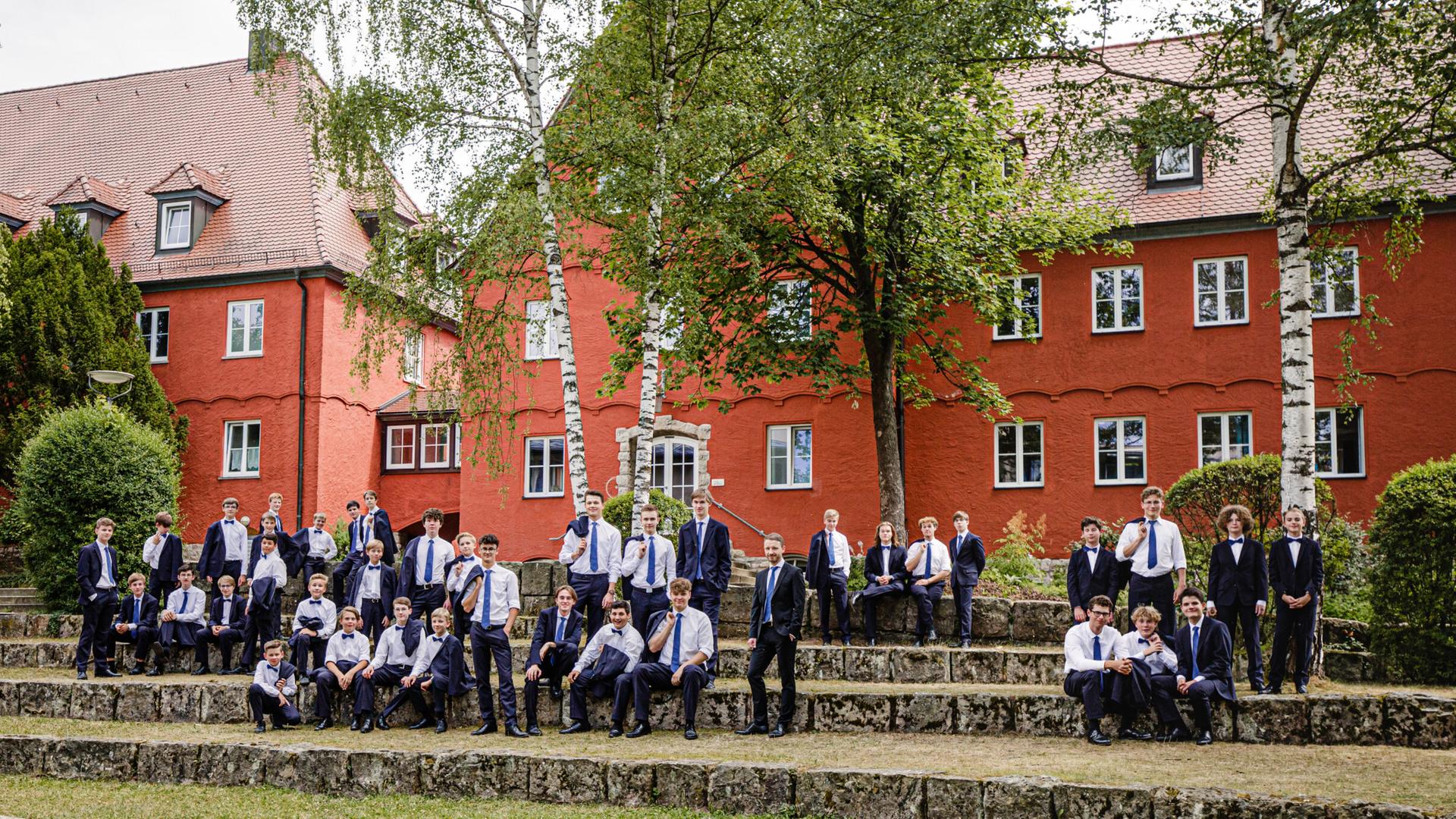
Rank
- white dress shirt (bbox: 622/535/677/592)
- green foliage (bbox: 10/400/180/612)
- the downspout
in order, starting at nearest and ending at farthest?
white dress shirt (bbox: 622/535/677/592)
green foliage (bbox: 10/400/180/612)
the downspout

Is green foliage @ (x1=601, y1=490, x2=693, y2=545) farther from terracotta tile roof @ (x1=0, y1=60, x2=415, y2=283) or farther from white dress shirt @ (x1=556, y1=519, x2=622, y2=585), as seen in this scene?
terracotta tile roof @ (x1=0, y1=60, x2=415, y2=283)

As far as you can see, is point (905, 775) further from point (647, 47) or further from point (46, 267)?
point (46, 267)

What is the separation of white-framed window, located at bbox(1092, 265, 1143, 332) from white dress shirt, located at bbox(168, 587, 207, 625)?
16.3m

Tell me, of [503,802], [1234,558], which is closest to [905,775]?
[503,802]

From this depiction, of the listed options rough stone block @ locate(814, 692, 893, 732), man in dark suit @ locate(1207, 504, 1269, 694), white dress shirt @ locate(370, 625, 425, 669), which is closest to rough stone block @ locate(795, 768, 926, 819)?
rough stone block @ locate(814, 692, 893, 732)

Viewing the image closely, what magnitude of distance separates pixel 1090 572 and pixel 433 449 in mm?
21026

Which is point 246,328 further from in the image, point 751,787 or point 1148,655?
point 1148,655

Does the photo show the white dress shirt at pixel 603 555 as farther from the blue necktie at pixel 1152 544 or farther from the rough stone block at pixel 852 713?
the blue necktie at pixel 1152 544

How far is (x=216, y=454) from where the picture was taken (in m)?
28.7

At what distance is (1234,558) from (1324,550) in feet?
11.6

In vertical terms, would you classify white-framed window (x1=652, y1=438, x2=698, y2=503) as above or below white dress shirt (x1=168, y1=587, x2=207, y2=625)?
above

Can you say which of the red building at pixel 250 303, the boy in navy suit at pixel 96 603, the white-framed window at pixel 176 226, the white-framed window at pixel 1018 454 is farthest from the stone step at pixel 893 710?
the white-framed window at pixel 176 226

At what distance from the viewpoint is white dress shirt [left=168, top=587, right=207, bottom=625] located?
51.3 feet

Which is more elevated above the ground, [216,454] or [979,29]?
[979,29]
